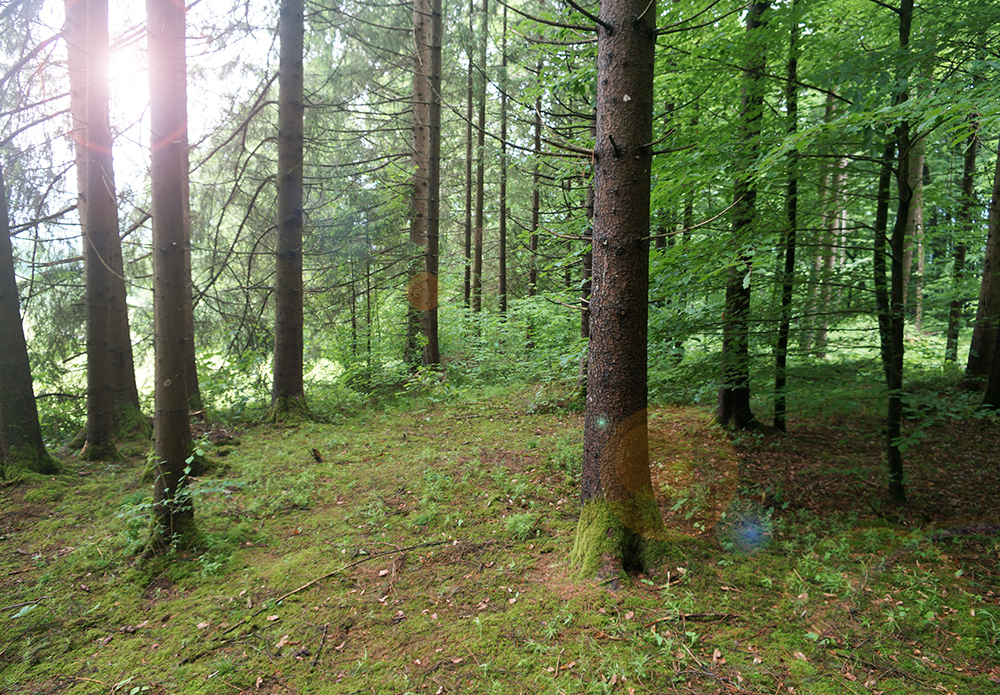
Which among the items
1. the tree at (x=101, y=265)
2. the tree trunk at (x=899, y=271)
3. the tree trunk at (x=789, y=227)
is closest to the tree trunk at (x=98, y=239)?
the tree at (x=101, y=265)

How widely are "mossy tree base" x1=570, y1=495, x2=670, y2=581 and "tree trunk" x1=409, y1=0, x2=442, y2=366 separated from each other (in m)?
7.83

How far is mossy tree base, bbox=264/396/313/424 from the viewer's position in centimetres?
849

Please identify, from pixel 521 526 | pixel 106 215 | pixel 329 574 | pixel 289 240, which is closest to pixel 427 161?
pixel 289 240

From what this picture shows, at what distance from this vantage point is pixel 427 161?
10938mm

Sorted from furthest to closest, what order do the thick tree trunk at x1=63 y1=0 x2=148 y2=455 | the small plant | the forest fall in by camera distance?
1. the thick tree trunk at x1=63 y1=0 x2=148 y2=455
2. the small plant
3. the forest

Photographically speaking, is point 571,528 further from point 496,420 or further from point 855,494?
point 496,420

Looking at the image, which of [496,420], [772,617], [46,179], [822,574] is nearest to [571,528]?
[772,617]

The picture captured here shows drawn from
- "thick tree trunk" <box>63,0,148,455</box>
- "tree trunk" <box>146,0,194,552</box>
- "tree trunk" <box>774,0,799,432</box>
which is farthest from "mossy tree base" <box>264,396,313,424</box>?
"tree trunk" <box>774,0,799,432</box>

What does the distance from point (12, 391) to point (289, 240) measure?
425 cm

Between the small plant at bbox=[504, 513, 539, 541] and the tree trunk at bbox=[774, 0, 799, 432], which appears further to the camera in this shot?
the tree trunk at bbox=[774, 0, 799, 432]

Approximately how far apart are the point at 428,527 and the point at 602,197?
10.8ft

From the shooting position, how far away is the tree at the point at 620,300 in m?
3.40

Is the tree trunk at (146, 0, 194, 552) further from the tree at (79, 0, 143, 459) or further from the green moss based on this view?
the tree at (79, 0, 143, 459)

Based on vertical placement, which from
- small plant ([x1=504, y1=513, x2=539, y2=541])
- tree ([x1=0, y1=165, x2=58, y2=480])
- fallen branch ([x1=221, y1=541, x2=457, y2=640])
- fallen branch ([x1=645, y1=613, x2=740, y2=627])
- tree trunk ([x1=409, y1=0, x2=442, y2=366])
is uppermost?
tree trunk ([x1=409, y1=0, x2=442, y2=366])
